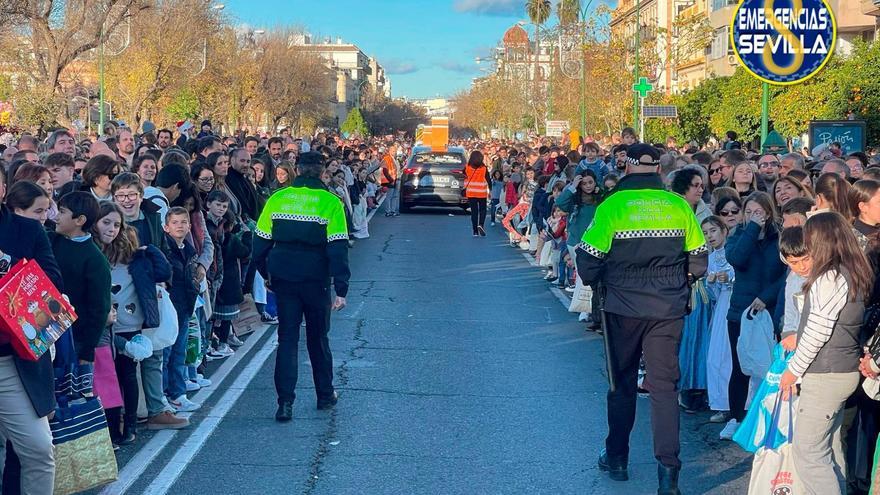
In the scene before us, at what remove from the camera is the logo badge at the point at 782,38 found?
16.5 m

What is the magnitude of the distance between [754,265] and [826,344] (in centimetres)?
234

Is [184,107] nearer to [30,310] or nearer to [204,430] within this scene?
[204,430]

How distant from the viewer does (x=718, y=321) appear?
852cm

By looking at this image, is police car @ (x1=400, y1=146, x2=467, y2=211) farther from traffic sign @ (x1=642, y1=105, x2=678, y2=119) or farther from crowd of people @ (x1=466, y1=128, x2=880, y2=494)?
crowd of people @ (x1=466, y1=128, x2=880, y2=494)

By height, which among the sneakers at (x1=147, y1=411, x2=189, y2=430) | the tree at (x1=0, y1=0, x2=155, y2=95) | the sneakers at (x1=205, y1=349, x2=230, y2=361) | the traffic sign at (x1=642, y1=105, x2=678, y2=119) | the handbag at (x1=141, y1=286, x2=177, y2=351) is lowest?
the sneakers at (x1=205, y1=349, x2=230, y2=361)

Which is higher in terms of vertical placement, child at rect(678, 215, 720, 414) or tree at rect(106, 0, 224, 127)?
tree at rect(106, 0, 224, 127)

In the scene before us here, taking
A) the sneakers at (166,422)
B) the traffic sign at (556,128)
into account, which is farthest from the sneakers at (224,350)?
the traffic sign at (556,128)

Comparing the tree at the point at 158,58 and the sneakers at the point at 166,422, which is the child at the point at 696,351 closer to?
the sneakers at the point at 166,422

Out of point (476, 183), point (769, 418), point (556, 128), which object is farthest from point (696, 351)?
point (556, 128)

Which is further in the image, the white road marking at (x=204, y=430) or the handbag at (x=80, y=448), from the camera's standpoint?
the white road marking at (x=204, y=430)

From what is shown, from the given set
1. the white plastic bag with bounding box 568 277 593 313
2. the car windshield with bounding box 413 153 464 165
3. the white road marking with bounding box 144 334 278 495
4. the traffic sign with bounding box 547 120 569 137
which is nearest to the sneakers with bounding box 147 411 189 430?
the white road marking with bounding box 144 334 278 495

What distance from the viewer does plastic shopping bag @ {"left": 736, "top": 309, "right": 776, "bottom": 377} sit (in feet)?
24.9

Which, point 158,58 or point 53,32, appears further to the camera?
point 158,58

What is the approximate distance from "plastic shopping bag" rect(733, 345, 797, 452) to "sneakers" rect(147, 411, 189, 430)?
3.69 m
